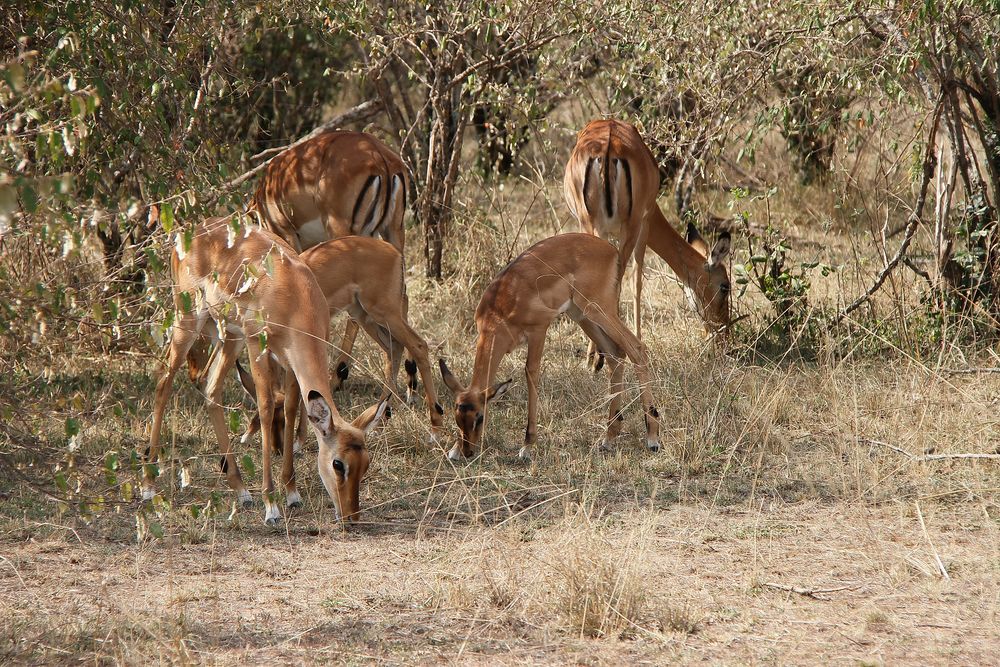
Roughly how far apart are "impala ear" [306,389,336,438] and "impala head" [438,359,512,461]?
3.43ft

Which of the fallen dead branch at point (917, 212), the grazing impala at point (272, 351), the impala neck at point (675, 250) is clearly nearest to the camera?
the grazing impala at point (272, 351)

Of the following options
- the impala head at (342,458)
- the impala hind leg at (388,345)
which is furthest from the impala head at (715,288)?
the impala head at (342,458)

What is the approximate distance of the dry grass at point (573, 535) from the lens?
3.98 metres

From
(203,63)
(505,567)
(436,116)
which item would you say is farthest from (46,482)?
(436,116)

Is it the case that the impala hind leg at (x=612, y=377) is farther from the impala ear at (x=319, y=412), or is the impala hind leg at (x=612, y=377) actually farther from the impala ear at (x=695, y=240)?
the impala ear at (x=695, y=240)

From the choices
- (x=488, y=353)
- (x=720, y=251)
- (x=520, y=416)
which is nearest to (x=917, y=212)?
(x=720, y=251)

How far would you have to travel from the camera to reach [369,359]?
728cm

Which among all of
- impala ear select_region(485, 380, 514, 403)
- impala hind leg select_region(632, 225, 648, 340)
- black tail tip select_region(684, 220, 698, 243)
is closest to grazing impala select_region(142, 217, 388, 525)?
impala ear select_region(485, 380, 514, 403)

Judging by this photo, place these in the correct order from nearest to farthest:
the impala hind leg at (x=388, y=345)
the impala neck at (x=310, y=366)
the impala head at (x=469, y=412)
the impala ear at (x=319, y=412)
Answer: the impala ear at (x=319, y=412) < the impala neck at (x=310, y=366) < the impala head at (x=469, y=412) < the impala hind leg at (x=388, y=345)

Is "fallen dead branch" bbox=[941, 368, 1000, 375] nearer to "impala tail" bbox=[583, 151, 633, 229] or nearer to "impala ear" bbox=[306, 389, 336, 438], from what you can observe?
"impala tail" bbox=[583, 151, 633, 229]

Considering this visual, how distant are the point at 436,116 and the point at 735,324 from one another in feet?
8.36

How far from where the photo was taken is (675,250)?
873 centimetres

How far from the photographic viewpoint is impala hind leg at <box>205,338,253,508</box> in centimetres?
554

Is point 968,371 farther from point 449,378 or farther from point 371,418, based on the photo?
point 371,418
